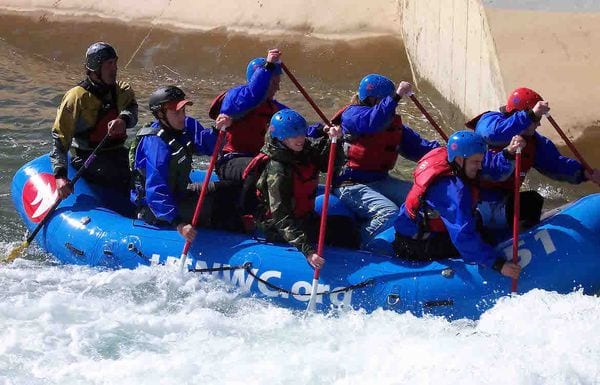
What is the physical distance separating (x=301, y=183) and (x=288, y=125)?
1.51ft

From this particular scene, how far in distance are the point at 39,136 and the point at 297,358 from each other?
615cm

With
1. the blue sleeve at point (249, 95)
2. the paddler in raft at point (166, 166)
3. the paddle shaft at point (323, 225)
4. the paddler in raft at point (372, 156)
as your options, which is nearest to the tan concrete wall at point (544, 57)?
the paddler in raft at point (372, 156)

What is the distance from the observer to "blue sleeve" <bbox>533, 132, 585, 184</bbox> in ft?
23.6

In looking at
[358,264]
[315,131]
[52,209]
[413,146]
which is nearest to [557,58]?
[413,146]

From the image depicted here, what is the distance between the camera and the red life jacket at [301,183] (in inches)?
268

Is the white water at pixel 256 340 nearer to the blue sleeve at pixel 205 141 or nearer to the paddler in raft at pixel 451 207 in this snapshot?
the paddler in raft at pixel 451 207

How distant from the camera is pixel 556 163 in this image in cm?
721

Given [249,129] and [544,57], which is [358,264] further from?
[544,57]

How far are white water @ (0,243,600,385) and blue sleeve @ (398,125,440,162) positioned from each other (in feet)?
5.36

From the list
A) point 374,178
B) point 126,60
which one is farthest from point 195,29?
point 374,178

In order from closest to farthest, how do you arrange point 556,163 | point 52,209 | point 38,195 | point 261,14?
point 556,163
point 52,209
point 38,195
point 261,14

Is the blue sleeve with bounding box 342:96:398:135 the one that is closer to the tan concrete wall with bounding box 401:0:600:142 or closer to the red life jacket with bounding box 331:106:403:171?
the red life jacket with bounding box 331:106:403:171

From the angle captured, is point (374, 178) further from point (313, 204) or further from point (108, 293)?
point (108, 293)

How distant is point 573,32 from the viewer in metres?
9.70
